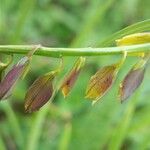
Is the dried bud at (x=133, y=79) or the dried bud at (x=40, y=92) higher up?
the dried bud at (x=40, y=92)

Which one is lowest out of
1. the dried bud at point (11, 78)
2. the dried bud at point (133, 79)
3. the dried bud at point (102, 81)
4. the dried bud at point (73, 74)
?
the dried bud at point (133, 79)

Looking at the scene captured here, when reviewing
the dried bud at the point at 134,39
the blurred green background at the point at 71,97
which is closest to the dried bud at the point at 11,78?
the dried bud at the point at 134,39

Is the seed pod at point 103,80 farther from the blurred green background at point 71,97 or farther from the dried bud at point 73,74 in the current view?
the blurred green background at point 71,97

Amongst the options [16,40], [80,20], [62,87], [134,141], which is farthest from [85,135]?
[62,87]

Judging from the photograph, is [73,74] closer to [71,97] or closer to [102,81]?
[102,81]

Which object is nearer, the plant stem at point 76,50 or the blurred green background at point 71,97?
the plant stem at point 76,50

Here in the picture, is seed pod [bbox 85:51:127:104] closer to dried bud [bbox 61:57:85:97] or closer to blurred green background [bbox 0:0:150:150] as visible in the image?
dried bud [bbox 61:57:85:97]
